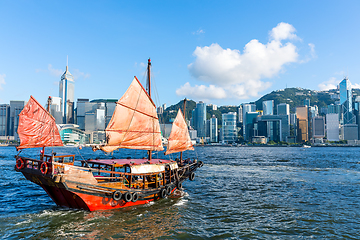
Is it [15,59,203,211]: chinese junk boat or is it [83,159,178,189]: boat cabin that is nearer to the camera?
[15,59,203,211]: chinese junk boat

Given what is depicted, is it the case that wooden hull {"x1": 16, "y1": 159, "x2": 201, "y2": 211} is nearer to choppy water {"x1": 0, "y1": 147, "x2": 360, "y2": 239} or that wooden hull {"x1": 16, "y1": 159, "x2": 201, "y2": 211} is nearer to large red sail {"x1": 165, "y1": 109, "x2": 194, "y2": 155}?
choppy water {"x1": 0, "y1": 147, "x2": 360, "y2": 239}

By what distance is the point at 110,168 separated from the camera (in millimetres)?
21969

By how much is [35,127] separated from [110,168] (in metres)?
7.25

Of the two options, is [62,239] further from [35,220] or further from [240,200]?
[240,200]

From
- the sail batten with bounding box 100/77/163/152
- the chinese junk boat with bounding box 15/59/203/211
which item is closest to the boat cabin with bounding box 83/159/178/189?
the chinese junk boat with bounding box 15/59/203/211

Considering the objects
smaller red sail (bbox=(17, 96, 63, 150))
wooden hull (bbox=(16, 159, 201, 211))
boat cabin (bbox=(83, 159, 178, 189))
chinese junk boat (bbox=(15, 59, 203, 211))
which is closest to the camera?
wooden hull (bbox=(16, 159, 201, 211))

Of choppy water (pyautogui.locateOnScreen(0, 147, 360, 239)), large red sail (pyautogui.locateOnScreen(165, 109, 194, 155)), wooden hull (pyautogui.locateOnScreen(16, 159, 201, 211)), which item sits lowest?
choppy water (pyautogui.locateOnScreen(0, 147, 360, 239))

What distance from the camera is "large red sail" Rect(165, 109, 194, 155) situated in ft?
103

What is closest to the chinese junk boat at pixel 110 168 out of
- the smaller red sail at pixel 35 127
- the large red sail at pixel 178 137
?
the smaller red sail at pixel 35 127

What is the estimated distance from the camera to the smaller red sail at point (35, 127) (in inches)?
725

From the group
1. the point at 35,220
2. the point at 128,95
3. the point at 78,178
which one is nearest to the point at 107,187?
the point at 78,178

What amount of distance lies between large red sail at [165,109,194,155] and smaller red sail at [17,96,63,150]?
47.4 feet

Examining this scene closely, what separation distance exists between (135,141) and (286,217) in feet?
53.9

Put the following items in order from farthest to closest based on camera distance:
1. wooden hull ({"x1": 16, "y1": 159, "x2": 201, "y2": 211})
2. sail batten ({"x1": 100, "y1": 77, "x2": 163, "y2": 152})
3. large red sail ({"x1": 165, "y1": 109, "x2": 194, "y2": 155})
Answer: large red sail ({"x1": 165, "y1": 109, "x2": 194, "y2": 155}) → sail batten ({"x1": 100, "y1": 77, "x2": 163, "y2": 152}) → wooden hull ({"x1": 16, "y1": 159, "x2": 201, "y2": 211})
